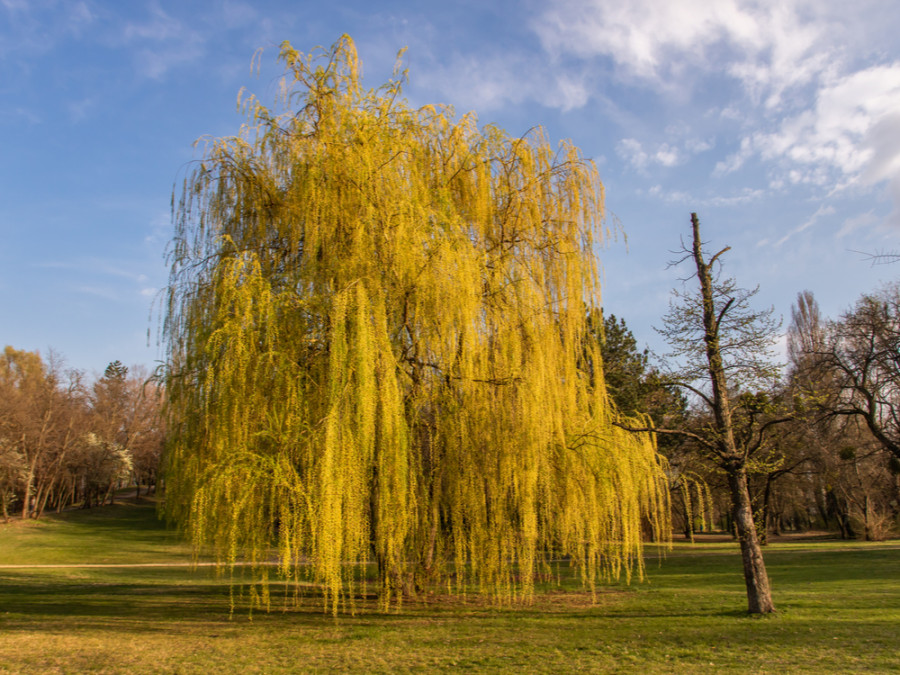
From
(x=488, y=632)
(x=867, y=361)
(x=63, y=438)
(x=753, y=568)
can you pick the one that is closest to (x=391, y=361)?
(x=488, y=632)

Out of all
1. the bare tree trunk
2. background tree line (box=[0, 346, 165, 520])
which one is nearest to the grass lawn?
the bare tree trunk

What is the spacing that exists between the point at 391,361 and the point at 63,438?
36.7m

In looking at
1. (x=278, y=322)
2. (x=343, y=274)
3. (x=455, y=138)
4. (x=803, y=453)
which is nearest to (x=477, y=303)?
(x=343, y=274)

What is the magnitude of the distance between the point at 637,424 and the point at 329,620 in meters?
6.01

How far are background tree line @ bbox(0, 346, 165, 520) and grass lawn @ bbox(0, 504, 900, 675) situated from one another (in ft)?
56.5

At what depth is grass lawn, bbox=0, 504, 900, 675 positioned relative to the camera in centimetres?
610

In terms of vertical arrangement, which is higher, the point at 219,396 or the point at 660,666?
the point at 219,396

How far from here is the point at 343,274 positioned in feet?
25.8

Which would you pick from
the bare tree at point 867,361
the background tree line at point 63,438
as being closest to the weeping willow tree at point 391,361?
the bare tree at point 867,361

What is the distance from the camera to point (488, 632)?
7598 millimetres

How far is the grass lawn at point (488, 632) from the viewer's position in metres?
6.10

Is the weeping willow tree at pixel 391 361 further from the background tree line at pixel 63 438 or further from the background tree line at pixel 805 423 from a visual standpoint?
the background tree line at pixel 63 438

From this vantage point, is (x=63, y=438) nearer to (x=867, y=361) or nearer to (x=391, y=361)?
(x=391, y=361)

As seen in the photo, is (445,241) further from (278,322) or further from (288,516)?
(288,516)
